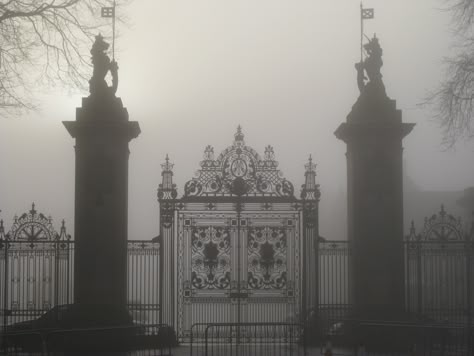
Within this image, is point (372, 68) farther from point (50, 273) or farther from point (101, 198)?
point (50, 273)

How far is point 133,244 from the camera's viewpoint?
19.5m

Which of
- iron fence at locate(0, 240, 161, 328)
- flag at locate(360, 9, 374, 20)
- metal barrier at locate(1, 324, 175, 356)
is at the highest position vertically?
flag at locate(360, 9, 374, 20)

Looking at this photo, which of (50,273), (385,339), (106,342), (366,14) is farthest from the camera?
(366,14)

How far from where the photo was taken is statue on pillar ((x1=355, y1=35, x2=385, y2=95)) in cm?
1998

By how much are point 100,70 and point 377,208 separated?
24.3ft

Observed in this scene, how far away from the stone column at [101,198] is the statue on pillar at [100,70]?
0.03 meters

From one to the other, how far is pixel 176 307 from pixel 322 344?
11.7ft

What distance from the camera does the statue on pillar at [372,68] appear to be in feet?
65.6

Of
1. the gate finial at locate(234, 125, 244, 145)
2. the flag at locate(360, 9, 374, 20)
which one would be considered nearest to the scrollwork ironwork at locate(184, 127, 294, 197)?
the gate finial at locate(234, 125, 244, 145)

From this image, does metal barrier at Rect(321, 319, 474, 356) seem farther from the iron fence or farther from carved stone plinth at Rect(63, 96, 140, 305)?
carved stone plinth at Rect(63, 96, 140, 305)

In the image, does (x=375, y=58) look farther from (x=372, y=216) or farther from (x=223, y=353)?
(x=223, y=353)

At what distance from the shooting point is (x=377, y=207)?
64.3 ft

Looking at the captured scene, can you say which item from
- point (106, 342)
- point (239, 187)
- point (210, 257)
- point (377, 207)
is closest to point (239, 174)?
point (239, 187)

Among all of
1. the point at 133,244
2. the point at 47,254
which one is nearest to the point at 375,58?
the point at 133,244
